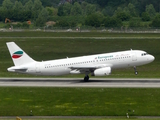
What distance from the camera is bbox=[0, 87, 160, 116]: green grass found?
52.4 metres

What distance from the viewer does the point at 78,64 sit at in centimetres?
7250

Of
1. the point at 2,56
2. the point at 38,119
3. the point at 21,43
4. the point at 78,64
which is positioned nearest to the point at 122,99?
the point at 38,119

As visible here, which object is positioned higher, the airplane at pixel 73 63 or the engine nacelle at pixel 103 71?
the airplane at pixel 73 63

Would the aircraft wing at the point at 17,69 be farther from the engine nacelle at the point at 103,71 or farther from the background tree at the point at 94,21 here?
the background tree at the point at 94,21

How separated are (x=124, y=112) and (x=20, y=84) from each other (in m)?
21.5

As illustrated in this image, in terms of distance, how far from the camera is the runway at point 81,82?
2665 inches

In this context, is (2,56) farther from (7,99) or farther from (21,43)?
(7,99)

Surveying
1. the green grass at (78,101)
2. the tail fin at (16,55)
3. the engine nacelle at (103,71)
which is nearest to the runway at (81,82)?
the engine nacelle at (103,71)

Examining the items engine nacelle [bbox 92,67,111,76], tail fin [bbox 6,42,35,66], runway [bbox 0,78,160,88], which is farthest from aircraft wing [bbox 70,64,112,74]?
tail fin [bbox 6,42,35,66]

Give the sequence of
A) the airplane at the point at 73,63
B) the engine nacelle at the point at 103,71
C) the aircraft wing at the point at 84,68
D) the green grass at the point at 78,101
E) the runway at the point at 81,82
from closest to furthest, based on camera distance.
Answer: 1. the green grass at the point at 78,101
2. the runway at the point at 81,82
3. the engine nacelle at the point at 103,71
4. the aircraft wing at the point at 84,68
5. the airplane at the point at 73,63

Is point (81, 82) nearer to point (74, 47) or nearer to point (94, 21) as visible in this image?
point (74, 47)

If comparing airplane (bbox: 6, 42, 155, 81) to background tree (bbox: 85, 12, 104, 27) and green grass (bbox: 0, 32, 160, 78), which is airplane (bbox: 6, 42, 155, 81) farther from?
background tree (bbox: 85, 12, 104, 27)

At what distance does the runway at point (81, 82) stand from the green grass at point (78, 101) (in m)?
3.81

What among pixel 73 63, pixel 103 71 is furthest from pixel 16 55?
pixel 103 71
